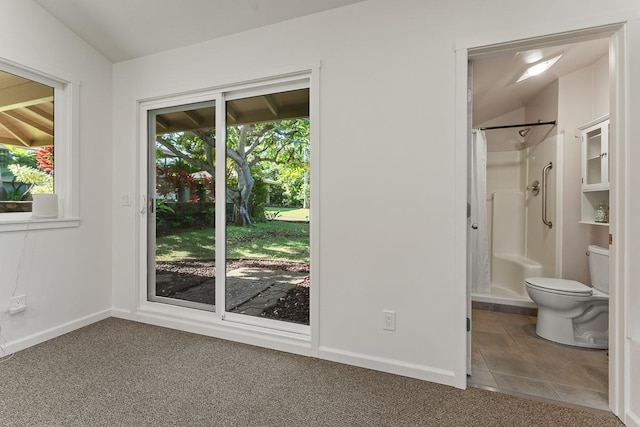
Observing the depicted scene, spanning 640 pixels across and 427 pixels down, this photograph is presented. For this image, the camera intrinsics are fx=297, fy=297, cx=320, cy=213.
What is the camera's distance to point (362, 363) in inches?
77.5

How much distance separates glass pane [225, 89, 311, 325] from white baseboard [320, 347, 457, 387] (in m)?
Answer: 0.37

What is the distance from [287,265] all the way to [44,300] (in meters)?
1.93

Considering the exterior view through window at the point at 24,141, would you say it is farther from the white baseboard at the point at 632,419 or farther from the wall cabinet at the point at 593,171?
the wall cabinet at the point at 593,171

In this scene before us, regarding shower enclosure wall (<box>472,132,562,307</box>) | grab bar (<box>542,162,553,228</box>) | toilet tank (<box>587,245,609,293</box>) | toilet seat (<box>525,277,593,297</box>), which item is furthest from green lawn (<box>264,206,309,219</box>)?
grab bar (<box>542,162,553,228</box>)

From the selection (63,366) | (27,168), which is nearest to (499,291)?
(63,366)

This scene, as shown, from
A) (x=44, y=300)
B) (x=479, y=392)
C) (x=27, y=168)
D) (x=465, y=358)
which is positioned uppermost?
(x=27, y=168)

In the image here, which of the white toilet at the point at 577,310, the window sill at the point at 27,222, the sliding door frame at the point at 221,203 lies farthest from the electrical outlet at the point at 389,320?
the window sill at the point at 27,222

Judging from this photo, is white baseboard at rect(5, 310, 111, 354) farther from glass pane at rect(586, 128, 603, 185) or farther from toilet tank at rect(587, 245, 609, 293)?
glass pane at rect(586, 128, 603, 185)

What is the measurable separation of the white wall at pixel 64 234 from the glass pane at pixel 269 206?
49.5 inches

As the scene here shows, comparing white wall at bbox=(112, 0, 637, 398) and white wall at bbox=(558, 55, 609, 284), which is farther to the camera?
white wall at bbox=(558, 55, 609, 284)

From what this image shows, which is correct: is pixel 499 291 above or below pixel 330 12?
below

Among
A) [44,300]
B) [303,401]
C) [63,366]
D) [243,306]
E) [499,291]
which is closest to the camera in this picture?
[303,401]

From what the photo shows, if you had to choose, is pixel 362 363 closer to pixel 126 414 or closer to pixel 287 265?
pixel 287 265

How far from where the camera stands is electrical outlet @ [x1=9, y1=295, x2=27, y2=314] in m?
2.15
